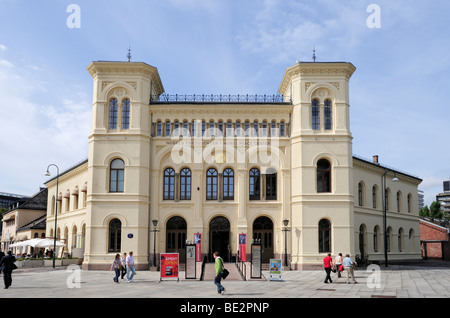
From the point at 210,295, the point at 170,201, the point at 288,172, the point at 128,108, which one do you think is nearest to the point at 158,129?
the point at 128,108

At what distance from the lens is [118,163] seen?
119 ft

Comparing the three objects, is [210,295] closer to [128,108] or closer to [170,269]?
[170,269]

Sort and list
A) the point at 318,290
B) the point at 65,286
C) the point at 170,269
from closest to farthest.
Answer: the point at 318,290
the point at 65,286
the point at 170,269

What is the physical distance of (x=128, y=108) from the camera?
36.8 m

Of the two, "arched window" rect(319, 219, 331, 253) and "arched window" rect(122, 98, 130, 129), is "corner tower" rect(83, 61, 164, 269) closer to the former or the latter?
"arched window" rect(122, 98, 130, 129)

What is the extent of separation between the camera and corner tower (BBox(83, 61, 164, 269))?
115ft

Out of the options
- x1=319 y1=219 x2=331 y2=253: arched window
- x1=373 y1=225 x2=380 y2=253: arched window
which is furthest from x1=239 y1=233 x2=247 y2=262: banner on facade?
x1=373 y1=225 x2=380 y2=253: arched window

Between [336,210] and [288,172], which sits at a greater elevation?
[288,172]

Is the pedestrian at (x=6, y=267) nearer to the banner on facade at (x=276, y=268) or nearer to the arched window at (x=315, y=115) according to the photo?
the banner on facade at (x=276, y=268)

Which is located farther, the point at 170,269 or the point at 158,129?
the point at 158,129

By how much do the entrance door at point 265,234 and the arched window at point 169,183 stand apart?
6664mm

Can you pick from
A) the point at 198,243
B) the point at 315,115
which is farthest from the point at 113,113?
the point at 315,115

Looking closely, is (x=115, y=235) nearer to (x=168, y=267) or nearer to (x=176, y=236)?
(x=176, y=236)
